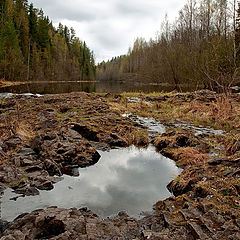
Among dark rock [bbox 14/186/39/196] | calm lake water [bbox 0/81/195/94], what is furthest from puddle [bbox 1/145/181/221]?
calm lake water [bbox 0/81/195/94]

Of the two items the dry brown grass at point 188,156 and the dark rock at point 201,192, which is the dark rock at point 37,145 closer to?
the dry brown grass at point 188,156

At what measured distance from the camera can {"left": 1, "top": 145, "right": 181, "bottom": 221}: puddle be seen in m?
3.75

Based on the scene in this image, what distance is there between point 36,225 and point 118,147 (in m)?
4.62

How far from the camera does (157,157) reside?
6445 mm

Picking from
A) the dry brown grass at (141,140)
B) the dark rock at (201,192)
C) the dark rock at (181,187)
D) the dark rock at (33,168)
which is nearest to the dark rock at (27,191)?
the dark rock at (33,168)

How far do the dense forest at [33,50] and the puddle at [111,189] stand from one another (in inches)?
1393

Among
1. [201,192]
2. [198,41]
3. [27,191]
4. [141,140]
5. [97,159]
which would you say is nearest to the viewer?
[201,192]

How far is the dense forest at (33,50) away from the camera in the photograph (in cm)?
3875

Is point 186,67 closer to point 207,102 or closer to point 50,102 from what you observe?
point 207,102

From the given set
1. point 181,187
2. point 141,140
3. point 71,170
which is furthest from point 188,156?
point 71,170

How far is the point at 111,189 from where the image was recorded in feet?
14.8

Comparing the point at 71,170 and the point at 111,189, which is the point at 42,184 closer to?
the point at 71,170

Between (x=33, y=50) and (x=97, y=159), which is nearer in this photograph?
(x=97, y=159)

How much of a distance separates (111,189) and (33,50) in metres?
55.6
